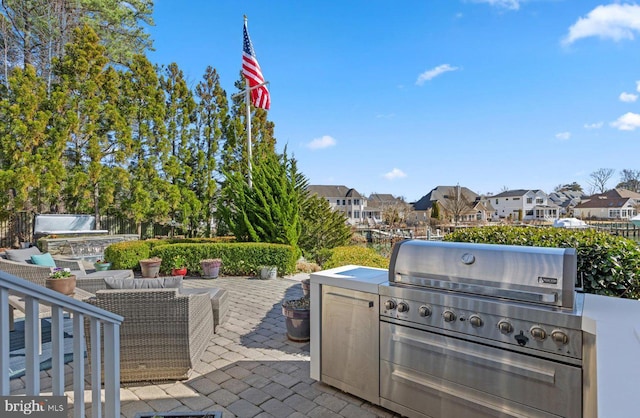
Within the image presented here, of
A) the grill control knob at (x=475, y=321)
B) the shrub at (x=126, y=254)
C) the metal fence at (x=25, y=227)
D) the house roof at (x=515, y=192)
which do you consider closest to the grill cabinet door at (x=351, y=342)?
the grill control knob at (x=475, y=321)

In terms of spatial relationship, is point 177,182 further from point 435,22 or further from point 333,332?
point 333,332

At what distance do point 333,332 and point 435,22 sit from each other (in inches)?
314

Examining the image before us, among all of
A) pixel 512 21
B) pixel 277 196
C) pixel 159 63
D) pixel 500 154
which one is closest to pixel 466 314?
pixel 512 21

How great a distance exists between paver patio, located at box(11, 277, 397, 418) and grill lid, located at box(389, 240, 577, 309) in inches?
50.3

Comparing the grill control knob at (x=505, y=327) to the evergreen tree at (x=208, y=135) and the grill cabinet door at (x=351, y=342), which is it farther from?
A: the evergreen tree at (x=208, y=135)

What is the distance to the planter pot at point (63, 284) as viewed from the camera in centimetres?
460

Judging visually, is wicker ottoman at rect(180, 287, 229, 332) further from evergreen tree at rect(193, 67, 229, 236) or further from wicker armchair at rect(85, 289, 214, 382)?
evergreen tree at rect(193, 67, 229, 236)

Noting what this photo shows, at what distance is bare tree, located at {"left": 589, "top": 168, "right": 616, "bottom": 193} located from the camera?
52.2m

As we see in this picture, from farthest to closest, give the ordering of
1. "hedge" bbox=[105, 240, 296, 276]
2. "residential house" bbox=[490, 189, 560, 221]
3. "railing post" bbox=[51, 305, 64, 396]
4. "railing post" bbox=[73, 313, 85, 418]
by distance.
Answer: "residential house" bbox=[490, 189, 560, 221], "hedge" bbox=[105, 240, 296, 276], "railing post" bbox=[73, 313, 85, 418], "railing post" bbox=[51, 305, 64, 396]

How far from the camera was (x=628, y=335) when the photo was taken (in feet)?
5.28

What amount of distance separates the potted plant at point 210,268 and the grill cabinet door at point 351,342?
6010 millimetres

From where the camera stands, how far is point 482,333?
2314 millimetres

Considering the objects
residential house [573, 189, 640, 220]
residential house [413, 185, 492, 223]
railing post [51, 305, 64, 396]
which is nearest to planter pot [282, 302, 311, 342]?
railing post [51, 305, 64, 396]

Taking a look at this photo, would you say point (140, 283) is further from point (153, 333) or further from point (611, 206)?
point (611, 206)
